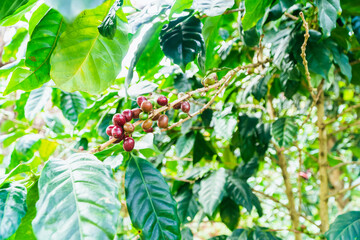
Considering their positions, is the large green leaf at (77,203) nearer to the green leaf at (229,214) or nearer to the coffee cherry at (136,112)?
the coffee cherry at (136,112)

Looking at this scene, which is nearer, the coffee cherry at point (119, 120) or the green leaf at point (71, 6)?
the green leaf at point (71, 6)

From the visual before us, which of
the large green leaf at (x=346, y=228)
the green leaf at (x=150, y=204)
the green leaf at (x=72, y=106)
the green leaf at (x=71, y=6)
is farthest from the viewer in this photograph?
the green leaf at (x=72, y=106)

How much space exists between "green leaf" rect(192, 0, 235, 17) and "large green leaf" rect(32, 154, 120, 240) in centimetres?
37

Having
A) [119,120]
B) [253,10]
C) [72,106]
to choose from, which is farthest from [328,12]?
[72,106]

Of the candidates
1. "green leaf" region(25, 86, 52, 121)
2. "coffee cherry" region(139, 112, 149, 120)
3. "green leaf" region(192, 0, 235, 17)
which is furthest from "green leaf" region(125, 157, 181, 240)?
"green leaf" region(25, 86, 52, 121)

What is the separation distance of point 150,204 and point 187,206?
0.64 meters

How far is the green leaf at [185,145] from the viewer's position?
47.3 inches

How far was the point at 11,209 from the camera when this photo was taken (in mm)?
413

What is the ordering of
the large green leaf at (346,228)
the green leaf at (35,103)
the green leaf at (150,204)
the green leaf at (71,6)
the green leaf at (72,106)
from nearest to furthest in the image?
the green leaf at (71,6) < the green leaf at (150,204) < the large green leaf at (346,228) < the green leaf at (35,103) < the green leaf at (72,106)

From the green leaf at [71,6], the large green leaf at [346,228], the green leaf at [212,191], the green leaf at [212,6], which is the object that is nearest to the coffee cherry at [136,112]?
the green leaf at [212,6]

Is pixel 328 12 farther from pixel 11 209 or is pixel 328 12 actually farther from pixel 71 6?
pixel 11 209

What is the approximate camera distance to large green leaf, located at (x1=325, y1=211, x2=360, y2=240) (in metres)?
0.79

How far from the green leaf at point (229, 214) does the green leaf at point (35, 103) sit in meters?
0.86

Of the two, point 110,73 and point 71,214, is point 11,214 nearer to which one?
point 71,214
